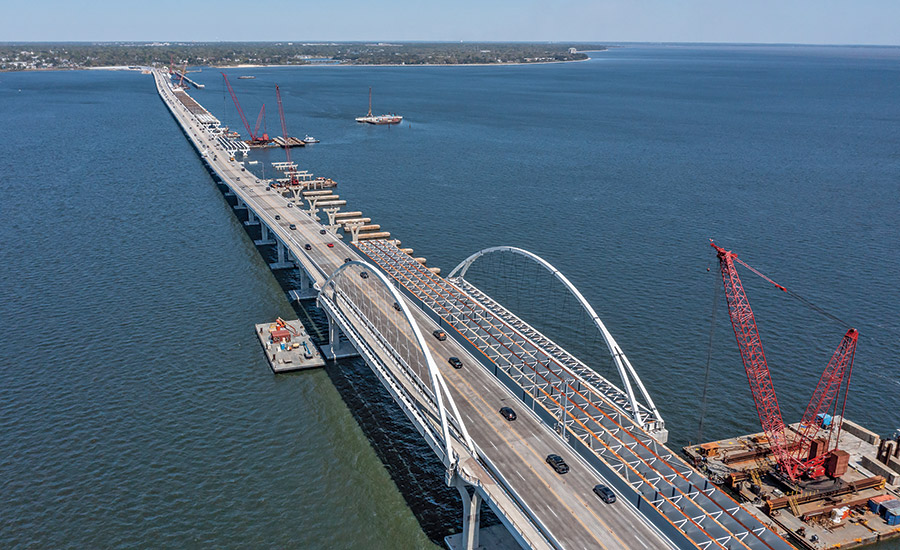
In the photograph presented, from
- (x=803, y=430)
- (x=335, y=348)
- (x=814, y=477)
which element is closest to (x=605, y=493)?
(x=814, y=477)

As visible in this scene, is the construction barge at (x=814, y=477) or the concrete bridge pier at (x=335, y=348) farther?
the concrete bridge pier at (x=335, y=348)

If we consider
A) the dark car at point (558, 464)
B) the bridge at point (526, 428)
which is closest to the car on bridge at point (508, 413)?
the bridge at point (526, 428)

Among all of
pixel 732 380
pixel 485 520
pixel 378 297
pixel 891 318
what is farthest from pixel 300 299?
pixel 891 318

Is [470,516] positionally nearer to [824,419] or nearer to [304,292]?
[824,419]

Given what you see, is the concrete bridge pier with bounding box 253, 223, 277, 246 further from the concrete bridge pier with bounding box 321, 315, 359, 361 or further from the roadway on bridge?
the roadway on bridge

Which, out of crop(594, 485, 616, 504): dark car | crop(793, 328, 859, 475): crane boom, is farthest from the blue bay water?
crop(594, 485, 616, 504): dark car

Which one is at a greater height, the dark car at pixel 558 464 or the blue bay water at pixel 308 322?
the dark car at pixel 558 464

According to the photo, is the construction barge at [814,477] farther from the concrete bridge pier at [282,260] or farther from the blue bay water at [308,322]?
the concrete bridge pier at [282,260]
